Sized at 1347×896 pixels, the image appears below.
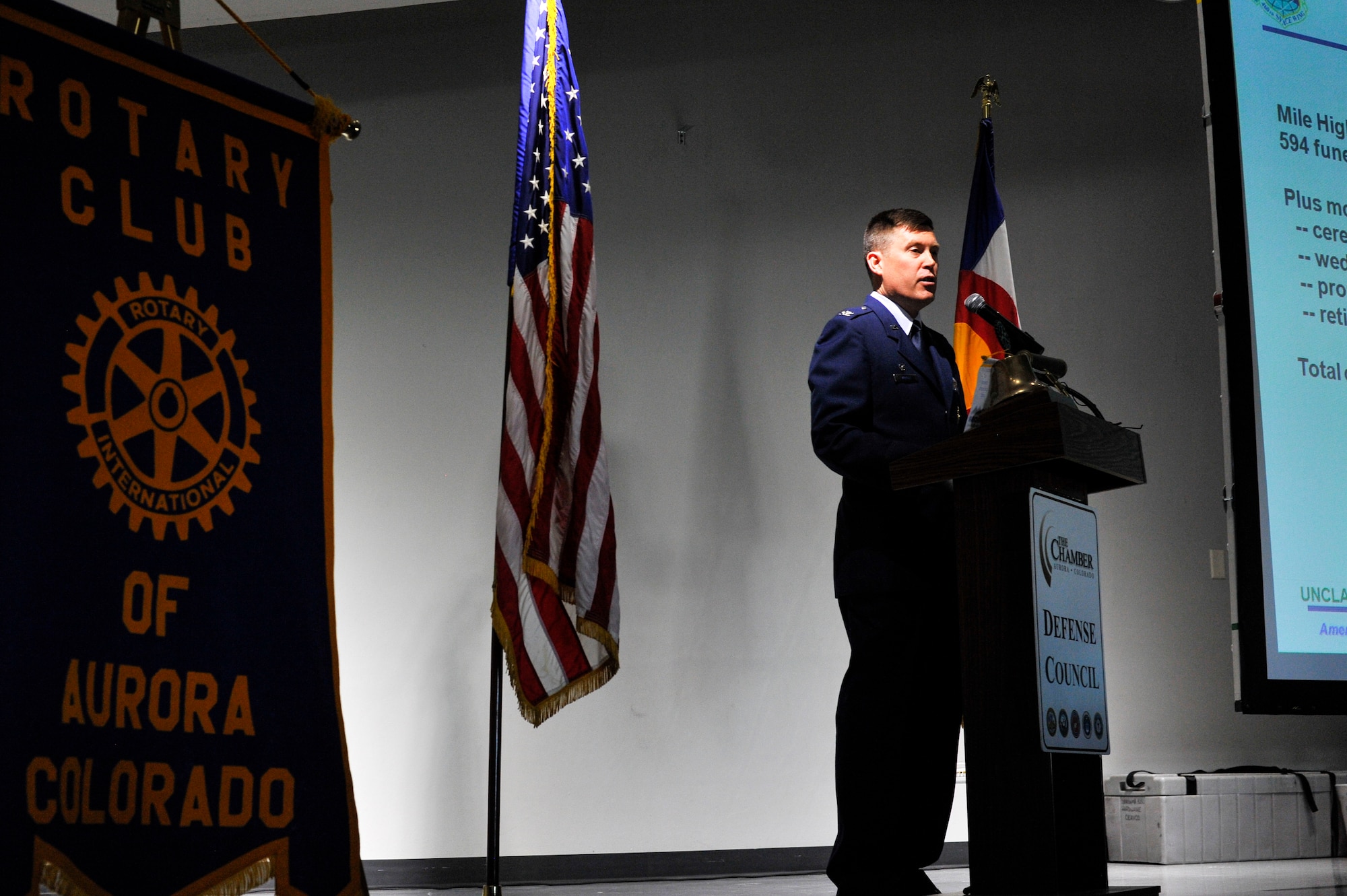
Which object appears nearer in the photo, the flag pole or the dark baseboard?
the flag pole

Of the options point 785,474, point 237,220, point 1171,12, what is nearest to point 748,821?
point 785,474

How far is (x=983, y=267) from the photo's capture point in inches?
137

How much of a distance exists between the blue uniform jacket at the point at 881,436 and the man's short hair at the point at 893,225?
16 cm

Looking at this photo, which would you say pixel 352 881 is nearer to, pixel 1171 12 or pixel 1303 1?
pixel 1303 1

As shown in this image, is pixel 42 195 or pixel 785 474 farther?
pixel 785 474

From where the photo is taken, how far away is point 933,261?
2361 millimetres

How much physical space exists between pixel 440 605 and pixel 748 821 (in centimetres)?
112

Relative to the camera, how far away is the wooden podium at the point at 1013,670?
1.50m

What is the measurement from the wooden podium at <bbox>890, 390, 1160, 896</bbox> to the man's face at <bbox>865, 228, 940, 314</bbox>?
2.39 feet

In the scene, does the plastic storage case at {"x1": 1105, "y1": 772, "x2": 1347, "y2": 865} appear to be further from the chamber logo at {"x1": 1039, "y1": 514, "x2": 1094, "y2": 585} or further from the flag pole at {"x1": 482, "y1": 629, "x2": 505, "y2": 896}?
the chamber logo at {"x1": 1039, "y1": 514, "x2": 1094, "y2": 585}

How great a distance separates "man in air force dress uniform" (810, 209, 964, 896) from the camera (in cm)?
199

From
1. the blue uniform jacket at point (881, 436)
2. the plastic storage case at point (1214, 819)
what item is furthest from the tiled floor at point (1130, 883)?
the blue uniform jacket at point (881, 436)

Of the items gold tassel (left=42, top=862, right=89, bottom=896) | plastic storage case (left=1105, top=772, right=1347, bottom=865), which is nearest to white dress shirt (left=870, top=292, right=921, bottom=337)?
gold tassel (left=42, top=862, right=89, bottom=896)

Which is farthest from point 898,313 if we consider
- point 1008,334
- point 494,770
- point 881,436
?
point 494,770
